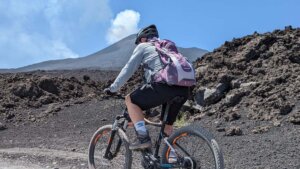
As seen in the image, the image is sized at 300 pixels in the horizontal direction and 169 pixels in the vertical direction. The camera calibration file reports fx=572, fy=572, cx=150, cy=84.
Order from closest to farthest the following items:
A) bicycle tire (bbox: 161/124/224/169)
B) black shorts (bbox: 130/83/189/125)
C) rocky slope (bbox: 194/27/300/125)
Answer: bicycle tire (bbox: 161/124/224/169) → black shorts (bbox: 130/83/189/125) → rocky slope (bbox: 194/27/300/125)

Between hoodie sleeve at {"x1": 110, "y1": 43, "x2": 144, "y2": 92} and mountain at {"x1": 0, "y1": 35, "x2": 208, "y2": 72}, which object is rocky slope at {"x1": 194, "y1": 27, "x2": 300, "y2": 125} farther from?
mountain at {"x1": 0, "y1": 35, "x2": 208, "y2": 72}

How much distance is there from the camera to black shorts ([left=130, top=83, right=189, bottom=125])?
6340 millimetres

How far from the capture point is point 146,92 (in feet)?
21.2

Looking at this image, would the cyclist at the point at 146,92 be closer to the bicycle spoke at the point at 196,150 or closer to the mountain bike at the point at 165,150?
the mountain bike at the point at 165,150

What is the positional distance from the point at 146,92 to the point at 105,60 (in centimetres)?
3231

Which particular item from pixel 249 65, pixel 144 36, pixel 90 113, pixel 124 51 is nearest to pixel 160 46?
pixel 144 36

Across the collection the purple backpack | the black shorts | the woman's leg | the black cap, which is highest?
the black cap

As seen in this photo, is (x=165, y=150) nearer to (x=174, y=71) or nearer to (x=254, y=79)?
(x=174, y=71)

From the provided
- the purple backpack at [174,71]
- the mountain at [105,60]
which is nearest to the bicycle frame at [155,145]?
the purple backpack at [174,71]

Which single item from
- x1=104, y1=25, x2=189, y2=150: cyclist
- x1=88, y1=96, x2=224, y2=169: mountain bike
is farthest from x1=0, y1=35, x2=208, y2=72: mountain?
x1=104, y1=25, x2=189, y2=150: cyclist

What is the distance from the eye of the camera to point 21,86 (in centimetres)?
2211

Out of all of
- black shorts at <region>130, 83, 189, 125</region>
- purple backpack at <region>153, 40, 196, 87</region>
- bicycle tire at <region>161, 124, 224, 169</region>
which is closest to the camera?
bicycle tire at <region>161, 124, 224, 169</region>

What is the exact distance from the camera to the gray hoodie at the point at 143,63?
256 inches

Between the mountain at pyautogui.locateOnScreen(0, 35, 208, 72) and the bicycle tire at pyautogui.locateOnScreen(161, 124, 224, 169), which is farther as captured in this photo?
the mountain at pyautogui.locateOnScreen(0, 35, 208, 72)
